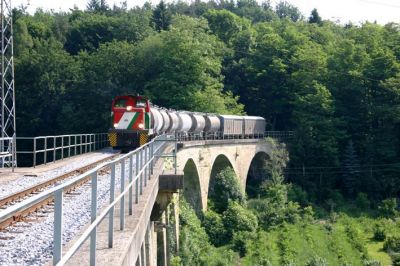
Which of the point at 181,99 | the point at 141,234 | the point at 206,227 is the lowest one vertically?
the point at 206,227

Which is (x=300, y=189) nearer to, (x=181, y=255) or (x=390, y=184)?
(x=390, y=184)

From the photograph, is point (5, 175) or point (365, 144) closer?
point (5, 175)

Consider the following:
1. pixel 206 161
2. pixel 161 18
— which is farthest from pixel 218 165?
pixel 161 18

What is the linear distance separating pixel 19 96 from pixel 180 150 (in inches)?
1213

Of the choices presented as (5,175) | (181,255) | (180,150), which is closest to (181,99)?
(180,150)

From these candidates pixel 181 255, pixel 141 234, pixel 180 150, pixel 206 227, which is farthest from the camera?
pixel 206 227

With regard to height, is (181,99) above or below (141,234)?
above

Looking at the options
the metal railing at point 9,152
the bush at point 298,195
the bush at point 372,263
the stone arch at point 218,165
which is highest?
the metal railing at point 9,152

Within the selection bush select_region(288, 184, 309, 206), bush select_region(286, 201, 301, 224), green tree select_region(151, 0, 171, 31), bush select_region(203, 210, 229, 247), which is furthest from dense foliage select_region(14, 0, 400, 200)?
green tree select_region(151, 0, 171, 31)

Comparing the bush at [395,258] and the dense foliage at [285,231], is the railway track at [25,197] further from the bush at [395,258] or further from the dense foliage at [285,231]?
the bush at [395,258]

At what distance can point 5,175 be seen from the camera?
18812 mm

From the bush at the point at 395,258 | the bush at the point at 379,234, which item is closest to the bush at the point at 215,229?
the bush at the point at 395,258

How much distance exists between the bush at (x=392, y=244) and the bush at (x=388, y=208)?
10.4m

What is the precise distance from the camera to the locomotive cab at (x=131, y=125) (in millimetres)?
28953
